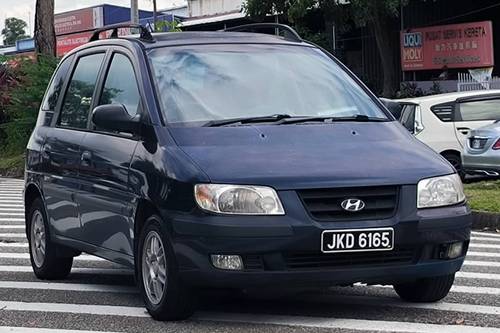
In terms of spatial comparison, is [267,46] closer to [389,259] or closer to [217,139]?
[217,139]

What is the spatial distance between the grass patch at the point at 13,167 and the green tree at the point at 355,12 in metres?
8.32

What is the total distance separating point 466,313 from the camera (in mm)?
5660

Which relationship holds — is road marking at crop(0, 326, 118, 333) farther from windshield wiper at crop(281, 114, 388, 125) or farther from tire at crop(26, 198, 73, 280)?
windshield wiper at crop(281, 114, 388, 125)

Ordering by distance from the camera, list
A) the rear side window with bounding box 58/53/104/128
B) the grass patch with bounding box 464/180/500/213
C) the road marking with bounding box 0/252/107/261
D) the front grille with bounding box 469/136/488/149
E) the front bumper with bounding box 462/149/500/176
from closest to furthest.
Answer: the rear side window with bounding box 58/53/104/128
the road marking with bounding box 0/252/107/261
the grass patch with bounding box 464/180/500/213
the front bumper with bounding box 462/149/500/176
the front grille with bounding box 469/136/488/149

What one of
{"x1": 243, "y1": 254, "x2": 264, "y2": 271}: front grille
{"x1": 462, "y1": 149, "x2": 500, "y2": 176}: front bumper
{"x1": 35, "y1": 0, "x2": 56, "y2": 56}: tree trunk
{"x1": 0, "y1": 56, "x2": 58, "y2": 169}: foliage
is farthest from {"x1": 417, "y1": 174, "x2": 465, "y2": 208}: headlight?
{"x1": 35, "y1": 0, "x2": 56, "y2": 56}: tree trunk

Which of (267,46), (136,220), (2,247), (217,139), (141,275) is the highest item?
(267,46)

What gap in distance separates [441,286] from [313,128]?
132 centimetres

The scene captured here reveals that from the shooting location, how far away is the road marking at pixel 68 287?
671 cm

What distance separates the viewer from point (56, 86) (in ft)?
25.3

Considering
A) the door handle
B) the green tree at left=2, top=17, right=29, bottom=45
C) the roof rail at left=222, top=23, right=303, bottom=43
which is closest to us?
the door handle

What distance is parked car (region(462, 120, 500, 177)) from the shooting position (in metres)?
13.3

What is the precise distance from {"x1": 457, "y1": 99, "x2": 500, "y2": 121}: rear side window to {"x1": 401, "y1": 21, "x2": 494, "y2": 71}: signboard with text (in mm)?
11012

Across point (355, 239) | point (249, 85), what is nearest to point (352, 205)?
point (355, 239)

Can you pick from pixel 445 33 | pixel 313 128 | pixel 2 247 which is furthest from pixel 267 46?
pixel 445 33
